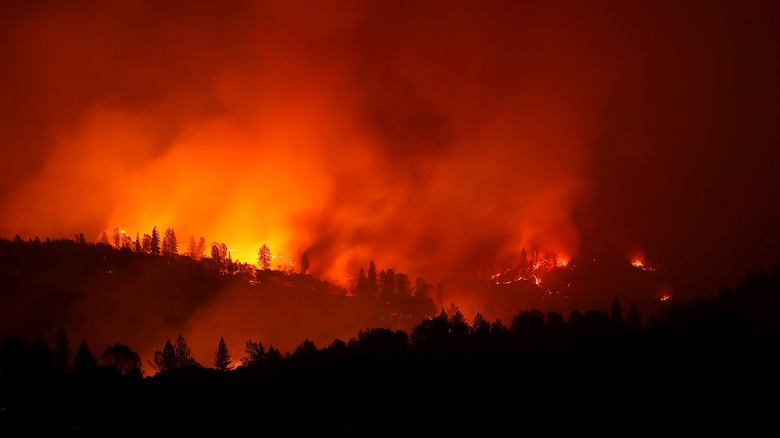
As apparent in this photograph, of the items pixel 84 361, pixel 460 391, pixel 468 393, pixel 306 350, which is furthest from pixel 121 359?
pixel 468 393

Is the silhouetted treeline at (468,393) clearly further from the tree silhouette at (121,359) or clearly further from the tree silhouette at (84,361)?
the tree silhouette at (121,359)

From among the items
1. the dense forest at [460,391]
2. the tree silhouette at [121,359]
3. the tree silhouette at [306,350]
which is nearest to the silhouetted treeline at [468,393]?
the dense forest at [460,391]

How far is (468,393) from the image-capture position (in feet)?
218

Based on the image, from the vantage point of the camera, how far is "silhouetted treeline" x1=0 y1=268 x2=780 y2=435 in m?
57.2

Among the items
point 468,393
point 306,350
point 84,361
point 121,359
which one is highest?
point 121,359

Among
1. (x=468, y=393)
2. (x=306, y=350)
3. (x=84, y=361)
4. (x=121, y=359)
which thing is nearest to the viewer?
(x=468, y=393)

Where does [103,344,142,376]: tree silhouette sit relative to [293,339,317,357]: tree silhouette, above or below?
above

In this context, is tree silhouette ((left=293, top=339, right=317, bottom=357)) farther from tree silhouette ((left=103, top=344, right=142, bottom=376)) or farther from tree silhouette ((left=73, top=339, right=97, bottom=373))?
tree silhouette ((left=73, top=339, right=97, bottom=373))

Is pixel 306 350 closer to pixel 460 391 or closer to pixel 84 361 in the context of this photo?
pixel 84 361

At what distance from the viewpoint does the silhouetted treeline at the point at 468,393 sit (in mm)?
57250

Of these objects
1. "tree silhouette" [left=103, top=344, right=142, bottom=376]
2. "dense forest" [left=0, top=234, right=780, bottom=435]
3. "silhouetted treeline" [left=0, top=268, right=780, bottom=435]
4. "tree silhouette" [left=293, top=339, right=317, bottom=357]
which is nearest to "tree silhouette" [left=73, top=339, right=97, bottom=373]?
"tree silhouette" [left=103, top=344, right=142, bottom=376]

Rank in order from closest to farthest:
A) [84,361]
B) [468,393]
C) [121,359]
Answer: [468,393] → [84,361] → [121,359]

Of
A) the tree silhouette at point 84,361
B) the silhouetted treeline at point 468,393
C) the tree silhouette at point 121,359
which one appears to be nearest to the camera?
the silhouetted treeline at point 468,393

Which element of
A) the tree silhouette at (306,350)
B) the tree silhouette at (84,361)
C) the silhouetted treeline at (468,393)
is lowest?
the silhouetted treeline at (468,393)
